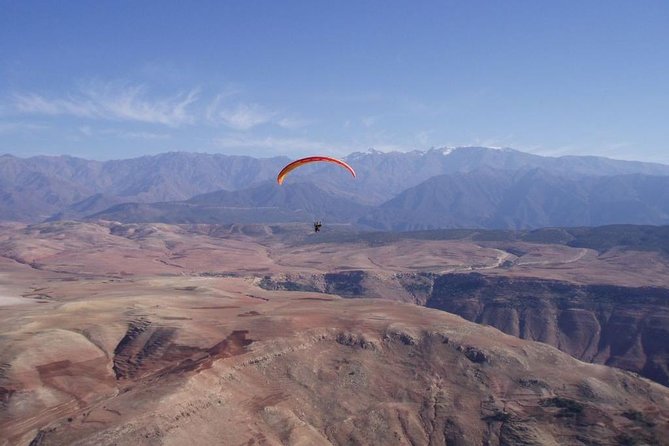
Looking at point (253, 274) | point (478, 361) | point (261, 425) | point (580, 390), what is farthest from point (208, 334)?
point (253, 274)

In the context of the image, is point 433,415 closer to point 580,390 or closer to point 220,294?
point 580,390

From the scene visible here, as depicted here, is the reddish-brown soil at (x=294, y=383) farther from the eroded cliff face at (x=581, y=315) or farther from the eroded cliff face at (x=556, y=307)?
the eroded cliff face at (x=556, y=307)

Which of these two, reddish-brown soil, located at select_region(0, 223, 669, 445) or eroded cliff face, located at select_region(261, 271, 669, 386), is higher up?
reddish-brown soil, located at select_region(0, 223, 669, 445)

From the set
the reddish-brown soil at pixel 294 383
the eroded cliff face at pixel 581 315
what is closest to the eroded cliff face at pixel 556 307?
the eroded cliff face at pixel 581 315

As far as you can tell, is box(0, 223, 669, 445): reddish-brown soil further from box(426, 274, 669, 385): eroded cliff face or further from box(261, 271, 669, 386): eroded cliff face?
box(261, 271, 669, 386): eroded cliff face

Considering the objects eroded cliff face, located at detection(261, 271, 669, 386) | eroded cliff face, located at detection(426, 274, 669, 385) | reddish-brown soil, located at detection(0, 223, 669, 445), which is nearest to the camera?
reddish-brown soil, located at detection(0, 223, 669, 445)

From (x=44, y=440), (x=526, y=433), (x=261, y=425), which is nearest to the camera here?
(x=44, y=440)

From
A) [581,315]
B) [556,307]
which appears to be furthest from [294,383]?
[556,307]

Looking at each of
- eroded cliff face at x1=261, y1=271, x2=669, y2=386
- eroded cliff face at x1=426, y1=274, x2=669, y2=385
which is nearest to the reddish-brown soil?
eroded cliff face at x1=426, y1=274, x2=669, y2=385
